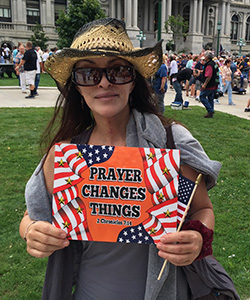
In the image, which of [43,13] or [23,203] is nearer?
[23,203]

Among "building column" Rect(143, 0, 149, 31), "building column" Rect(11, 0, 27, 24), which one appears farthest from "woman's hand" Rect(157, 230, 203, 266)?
"building column" Rect(143, 0, 149, 31)

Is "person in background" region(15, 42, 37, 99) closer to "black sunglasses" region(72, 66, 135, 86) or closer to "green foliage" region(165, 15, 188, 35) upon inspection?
"black sunglasses" region(72, 66, 135, 86)

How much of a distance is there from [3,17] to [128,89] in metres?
53.5

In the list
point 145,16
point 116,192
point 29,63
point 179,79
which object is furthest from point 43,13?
point 116,192

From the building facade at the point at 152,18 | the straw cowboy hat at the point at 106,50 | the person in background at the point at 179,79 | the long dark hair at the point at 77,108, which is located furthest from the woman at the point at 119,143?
the building facade at the point at 152,18

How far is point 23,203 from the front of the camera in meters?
4.62

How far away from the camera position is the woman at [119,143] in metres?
1.48

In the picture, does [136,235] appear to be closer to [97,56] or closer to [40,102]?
[97,56]

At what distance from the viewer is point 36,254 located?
1.44m

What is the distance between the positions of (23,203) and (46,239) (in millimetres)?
3417

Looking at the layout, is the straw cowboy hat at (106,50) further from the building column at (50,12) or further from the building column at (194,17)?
the building column at (194,17)

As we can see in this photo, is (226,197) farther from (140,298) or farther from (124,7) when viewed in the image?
(124,7)

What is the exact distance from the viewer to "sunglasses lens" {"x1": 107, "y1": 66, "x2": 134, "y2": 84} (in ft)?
5.10

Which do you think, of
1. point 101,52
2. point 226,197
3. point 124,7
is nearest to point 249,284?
point 226,197
